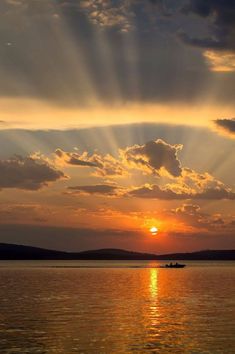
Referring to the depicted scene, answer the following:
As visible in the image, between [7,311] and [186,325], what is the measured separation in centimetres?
2853

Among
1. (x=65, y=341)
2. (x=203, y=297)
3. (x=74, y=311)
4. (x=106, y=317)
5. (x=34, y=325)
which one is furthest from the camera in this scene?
(x=203, y=297)

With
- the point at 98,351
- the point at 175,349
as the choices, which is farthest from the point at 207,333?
the point at 98,351

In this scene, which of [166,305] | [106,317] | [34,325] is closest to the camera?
[34,325]

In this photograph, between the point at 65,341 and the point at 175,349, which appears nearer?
the point at 175,349

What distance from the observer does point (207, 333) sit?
210ft

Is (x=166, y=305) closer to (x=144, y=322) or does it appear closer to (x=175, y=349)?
(x=144, y=322)

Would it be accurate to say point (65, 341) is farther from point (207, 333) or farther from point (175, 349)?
point (207, 333)

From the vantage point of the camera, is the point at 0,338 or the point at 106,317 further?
the point at 106,317

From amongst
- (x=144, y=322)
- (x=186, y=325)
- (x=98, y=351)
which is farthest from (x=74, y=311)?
(x=98, y=351)

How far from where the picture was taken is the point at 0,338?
59250 mm

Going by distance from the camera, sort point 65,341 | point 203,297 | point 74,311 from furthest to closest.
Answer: point 203,297 → point 74,311 → point 65,341

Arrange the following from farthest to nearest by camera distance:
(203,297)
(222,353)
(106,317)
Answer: (203,297)
(106,317)
(222,353)

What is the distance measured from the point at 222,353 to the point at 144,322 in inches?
861

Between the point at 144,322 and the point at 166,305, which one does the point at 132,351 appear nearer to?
the point at 144,322
